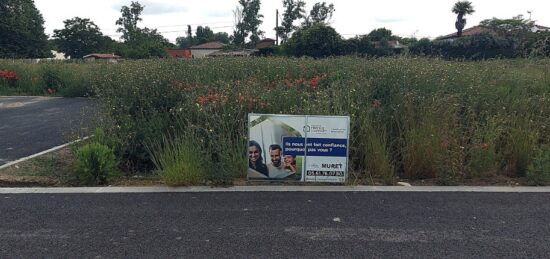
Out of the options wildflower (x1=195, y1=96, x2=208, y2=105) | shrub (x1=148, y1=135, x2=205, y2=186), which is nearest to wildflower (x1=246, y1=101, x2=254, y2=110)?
wildflower (x1=195, y1=96, x2=208, y2=105)

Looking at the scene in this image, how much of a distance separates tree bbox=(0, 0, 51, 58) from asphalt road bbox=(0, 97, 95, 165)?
49.2m

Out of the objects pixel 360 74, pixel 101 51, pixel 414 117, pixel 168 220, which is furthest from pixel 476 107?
pixel 101 51

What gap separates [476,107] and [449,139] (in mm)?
1575

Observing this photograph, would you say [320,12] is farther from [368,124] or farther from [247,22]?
[368,124]

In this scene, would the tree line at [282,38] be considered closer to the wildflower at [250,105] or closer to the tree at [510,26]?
the tree at [510,26]

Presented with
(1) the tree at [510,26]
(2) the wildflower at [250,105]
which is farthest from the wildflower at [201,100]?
(1) the tree at [510,26]

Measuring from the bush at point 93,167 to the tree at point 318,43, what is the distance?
3572 cm

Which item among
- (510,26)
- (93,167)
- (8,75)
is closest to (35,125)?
(93,167)

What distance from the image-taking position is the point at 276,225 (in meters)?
3.84

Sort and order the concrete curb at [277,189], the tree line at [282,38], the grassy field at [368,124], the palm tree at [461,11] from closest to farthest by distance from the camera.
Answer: the concrete curb at [277,189] → the grassy field at [368,124] → the tree line at [282,38] → the palm tree at [461,11]

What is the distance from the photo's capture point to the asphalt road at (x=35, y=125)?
7209 millimetres

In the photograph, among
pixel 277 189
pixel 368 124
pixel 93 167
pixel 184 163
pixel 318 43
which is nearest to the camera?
pixel 277 189

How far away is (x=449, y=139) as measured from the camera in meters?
5.47

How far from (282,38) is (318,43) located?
30.9m
